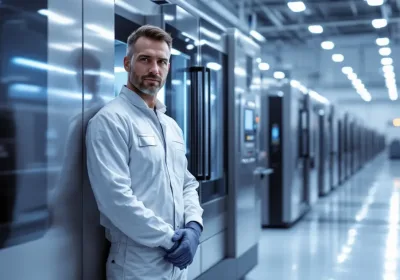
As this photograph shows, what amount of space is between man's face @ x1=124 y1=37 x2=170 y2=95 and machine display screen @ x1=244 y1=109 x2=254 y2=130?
9.33 ft

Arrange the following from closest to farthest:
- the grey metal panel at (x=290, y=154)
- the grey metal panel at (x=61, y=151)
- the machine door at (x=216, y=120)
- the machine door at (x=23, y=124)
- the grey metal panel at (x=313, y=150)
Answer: the machine door at (x=23, y=124), the grey metal panel at (x=61, y=151), the machine door at (x=216, y=120), the grey metal panel at (x=290, y=154), the grey metal panel at (x=313, y=150)

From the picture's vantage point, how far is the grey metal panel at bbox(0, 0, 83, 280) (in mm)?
2205

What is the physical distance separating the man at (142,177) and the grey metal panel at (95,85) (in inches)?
3.7

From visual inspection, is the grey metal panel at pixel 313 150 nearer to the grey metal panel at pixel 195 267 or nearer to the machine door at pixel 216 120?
the machine door at pixel 216 120

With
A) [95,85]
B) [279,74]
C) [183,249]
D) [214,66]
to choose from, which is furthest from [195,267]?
[279,74]

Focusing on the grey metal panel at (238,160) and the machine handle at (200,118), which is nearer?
the machine handle at (200,118)

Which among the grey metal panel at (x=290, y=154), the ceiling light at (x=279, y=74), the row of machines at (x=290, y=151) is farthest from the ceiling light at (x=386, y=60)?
the grey metal panel at (x=290, y=154)

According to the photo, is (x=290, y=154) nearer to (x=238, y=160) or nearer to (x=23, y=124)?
(x=238, y=160)

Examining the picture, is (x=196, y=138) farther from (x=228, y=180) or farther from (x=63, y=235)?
(x=63, y=235)

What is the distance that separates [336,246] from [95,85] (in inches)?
201

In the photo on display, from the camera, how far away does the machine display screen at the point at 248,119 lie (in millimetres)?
5251

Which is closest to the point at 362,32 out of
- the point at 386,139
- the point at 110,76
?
the point at 110,76

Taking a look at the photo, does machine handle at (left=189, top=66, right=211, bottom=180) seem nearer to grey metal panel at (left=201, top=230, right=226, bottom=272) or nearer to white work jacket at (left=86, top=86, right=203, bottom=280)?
grey metal panel at (left=201, top=230, right=226, bottom=272)

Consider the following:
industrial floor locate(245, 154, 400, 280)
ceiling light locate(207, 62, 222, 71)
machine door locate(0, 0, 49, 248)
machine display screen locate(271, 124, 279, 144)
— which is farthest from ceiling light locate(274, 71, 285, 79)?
machine door locate(0, 0, 49, 248)
